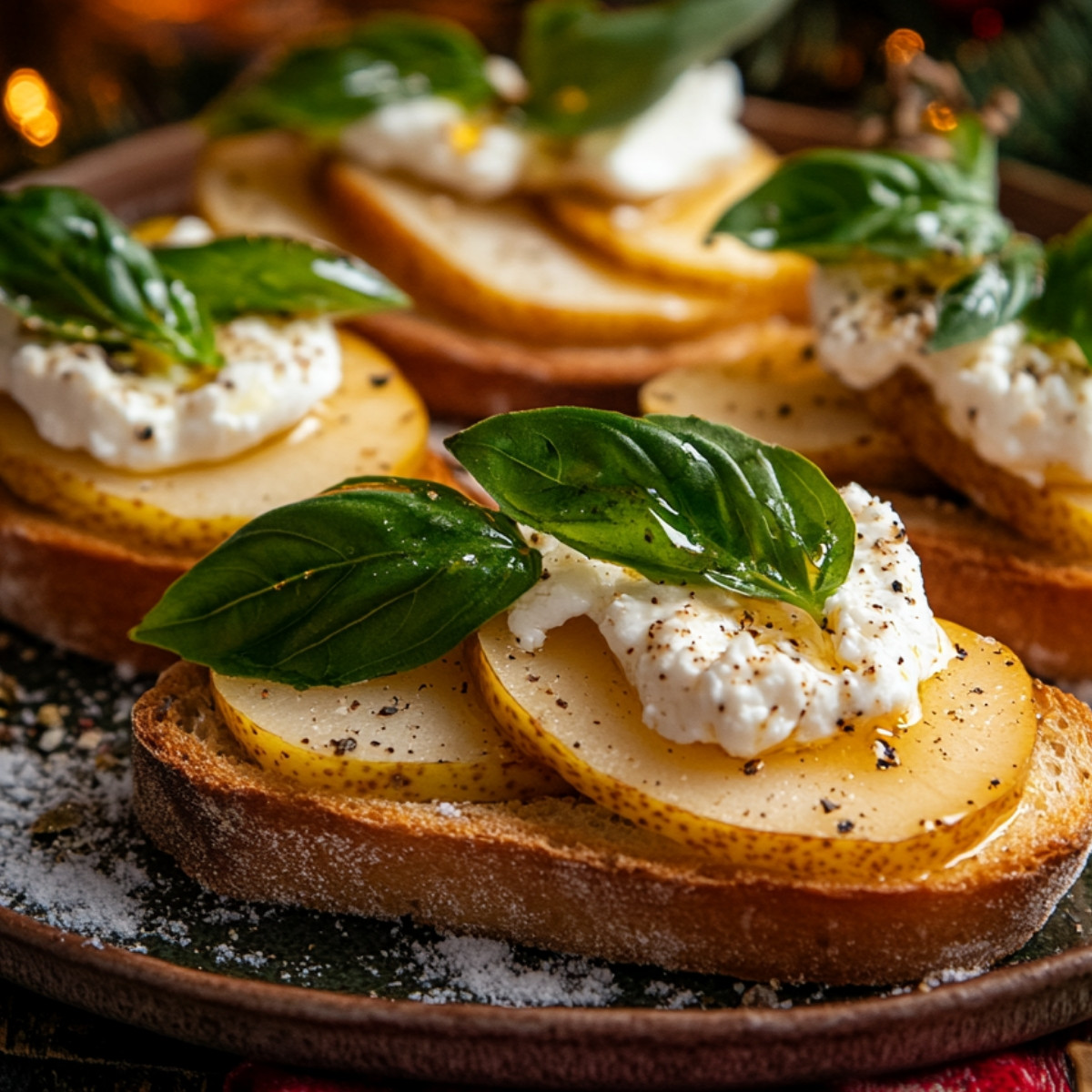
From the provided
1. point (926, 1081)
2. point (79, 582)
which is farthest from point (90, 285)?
point (926, 1081)

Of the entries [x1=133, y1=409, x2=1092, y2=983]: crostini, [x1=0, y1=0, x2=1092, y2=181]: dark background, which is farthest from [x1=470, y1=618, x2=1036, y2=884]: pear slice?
[x1=0, y1=0, x2=1092, y2=181]: dark background

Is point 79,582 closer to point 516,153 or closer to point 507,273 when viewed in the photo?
point 507,273

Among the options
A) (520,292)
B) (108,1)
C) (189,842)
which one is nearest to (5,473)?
(189,842)

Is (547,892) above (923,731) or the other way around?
the other way around

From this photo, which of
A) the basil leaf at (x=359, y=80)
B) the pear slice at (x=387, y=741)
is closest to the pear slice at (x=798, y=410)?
the pear slice at (x=387, y=741)

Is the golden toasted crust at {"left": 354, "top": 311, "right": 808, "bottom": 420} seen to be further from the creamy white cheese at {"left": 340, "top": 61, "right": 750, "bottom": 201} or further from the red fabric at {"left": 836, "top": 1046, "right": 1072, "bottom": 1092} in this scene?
the red fabric at {"left": 836, "top": 1046, "right": 1072, "bottom": 1092}

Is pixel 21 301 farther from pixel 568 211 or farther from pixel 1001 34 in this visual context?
pixel 1001 34
